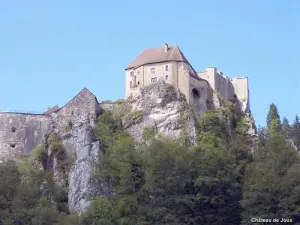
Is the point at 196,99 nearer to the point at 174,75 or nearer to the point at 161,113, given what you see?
the point at 174,75

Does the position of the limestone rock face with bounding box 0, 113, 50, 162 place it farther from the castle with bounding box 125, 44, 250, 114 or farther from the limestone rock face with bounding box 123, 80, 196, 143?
the castle with bounding box 125, 44, 250, 114

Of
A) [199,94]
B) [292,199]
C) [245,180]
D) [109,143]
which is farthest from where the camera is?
[199,94]

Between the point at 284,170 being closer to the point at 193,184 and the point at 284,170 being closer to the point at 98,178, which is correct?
the point at 193,184

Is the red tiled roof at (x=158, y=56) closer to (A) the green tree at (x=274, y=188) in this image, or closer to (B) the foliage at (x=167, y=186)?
(B) the foliage at (x=167, y=186)

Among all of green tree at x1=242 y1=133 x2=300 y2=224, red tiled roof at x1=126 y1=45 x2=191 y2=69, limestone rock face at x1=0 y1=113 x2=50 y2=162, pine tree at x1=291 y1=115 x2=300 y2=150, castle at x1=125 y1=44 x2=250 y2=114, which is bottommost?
green tree at x1=242 y1=133 x2=300 y2=224

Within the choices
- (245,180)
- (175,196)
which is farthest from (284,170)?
(175,196)

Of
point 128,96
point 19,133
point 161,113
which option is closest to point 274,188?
point 161,113

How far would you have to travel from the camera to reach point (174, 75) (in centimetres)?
8056

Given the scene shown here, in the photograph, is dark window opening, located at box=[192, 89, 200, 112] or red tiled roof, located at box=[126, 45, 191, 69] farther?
red tiled roof, located at box=[126, 45, 191, 69]

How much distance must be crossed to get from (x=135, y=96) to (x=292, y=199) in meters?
21.6

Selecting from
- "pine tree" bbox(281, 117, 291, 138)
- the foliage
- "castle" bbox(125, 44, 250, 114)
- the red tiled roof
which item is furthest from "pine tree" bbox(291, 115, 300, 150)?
the foliage

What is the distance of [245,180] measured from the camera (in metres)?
70.1

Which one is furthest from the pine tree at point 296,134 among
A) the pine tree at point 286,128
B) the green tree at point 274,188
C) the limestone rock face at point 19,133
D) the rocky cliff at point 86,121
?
the limestone rock face at point 19,133

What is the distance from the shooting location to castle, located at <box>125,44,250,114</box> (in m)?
80.3
